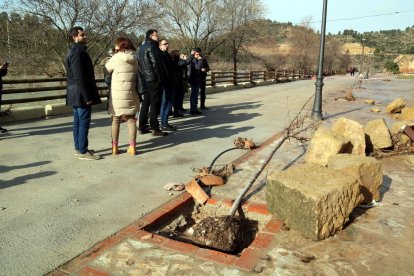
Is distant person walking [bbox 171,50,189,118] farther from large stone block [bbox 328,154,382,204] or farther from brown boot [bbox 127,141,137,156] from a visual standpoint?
large stone block [bbox 328,154,382,204]

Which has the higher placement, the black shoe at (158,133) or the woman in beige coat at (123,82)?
the woman in beige coat at (123,82)

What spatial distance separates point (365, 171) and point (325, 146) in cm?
96

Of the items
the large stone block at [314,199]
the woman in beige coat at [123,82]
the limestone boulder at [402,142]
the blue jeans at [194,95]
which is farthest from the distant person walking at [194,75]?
the large stone block at [314,199]

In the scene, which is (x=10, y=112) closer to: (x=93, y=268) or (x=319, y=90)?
(x=93, y=268)

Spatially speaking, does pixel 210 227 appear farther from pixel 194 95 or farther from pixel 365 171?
pixel 194 95

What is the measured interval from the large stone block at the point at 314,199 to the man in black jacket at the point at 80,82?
113 inches

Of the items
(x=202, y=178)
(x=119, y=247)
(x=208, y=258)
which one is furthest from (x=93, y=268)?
(x=202, y=178)

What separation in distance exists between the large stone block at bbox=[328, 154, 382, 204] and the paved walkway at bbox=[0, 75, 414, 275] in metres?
0.17

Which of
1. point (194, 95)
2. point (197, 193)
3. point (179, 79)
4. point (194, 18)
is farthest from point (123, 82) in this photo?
point (194, 18)

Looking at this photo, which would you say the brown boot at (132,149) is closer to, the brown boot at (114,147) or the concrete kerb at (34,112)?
the brown boot at (114,147)

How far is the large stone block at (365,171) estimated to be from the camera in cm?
373

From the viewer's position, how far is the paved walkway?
106 inches

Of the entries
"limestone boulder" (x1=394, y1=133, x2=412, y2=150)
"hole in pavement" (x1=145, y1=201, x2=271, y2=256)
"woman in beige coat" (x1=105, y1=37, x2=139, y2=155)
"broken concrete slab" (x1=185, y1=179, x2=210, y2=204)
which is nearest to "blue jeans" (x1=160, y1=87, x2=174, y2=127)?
"woman in beige coat" (x1=105, y1=37, x2=139, y2=155)

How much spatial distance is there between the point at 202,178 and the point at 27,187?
1.95m
